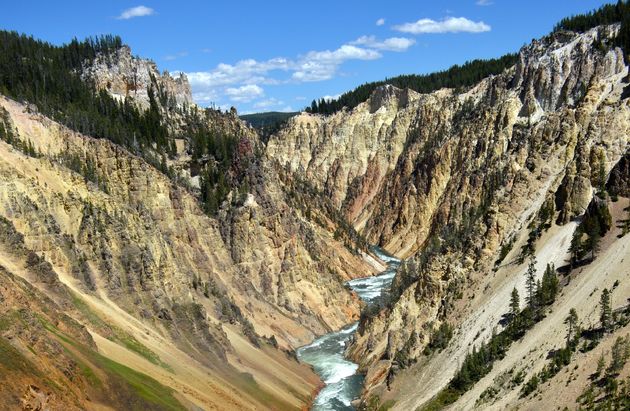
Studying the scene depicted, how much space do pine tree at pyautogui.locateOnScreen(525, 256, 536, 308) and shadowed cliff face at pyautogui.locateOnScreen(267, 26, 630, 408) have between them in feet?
6.01

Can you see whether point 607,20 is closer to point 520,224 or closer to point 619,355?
point 520,224

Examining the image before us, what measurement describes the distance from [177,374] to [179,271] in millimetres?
19736

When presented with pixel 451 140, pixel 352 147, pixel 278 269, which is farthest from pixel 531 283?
pixel 352 147

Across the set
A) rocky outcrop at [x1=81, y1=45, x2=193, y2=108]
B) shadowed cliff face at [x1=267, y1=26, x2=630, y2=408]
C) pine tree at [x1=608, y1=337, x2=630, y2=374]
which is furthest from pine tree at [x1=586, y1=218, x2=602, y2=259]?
rocky outcrop at [x1=81, y1=45, x2=193, y2=108]

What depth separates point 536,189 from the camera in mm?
62438

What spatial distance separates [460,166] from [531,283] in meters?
76.1

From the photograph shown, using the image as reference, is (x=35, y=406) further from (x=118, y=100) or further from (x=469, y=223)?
(x=118, y=100)

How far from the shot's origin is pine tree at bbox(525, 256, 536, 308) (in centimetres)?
4566

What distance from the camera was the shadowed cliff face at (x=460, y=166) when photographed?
55.2m

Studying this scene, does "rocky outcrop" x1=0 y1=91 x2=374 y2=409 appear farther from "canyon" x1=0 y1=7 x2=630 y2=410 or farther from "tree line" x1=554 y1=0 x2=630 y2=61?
"tree line" x1=554 y1=0 x2=630 y2=61

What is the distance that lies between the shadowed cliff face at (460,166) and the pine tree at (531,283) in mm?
1833

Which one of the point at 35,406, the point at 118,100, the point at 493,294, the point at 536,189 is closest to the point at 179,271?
the point at 493,294

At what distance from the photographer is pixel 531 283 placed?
154ft

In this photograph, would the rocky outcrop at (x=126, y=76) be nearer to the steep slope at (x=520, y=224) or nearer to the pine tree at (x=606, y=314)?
the steep slope at (x=520, y=224)
